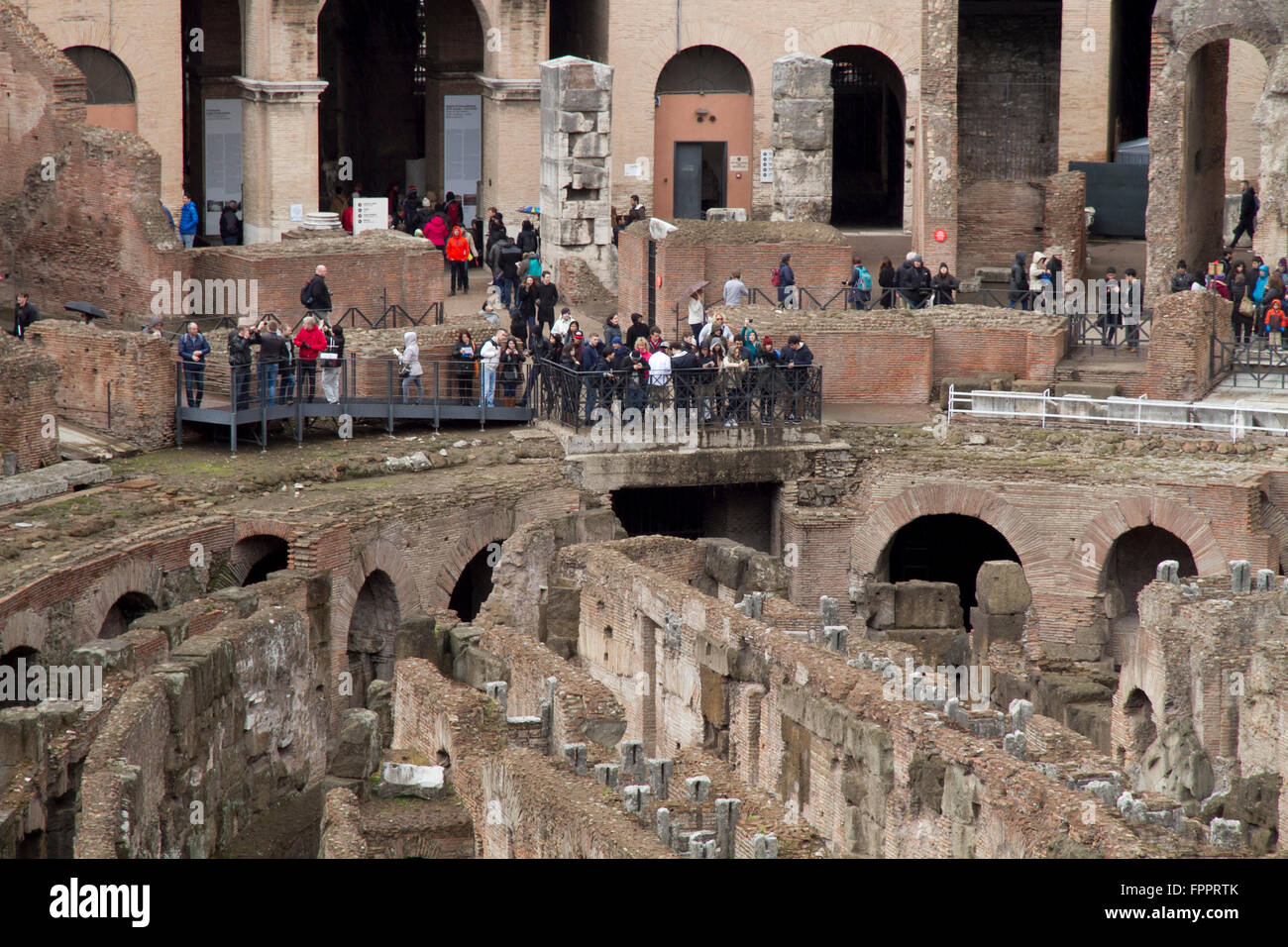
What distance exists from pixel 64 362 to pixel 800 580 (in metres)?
9.04

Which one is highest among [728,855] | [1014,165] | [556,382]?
[1014,165]

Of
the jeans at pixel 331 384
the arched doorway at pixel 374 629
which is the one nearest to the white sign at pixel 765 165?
the jeans at pixel 331 384

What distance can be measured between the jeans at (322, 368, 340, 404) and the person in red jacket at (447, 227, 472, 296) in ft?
21.6

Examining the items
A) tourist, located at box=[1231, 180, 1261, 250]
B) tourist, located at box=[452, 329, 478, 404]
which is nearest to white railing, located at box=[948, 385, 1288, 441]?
tourist, located at box=[452, 329, 478, 404]

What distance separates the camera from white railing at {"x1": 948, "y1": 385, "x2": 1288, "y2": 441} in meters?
32.8

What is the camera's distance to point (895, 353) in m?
35.2

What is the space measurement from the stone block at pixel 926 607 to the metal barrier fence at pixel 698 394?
9.84 ft

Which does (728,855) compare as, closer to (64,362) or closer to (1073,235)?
(64,362)

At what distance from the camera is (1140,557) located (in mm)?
33500

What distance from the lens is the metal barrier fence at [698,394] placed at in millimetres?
32750

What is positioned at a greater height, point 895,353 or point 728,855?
point 895,353

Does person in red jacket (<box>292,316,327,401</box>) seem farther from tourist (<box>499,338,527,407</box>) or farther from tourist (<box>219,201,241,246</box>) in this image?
tourist (<box>219,201,241,246</box>)

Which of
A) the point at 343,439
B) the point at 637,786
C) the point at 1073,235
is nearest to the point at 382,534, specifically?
the point at 343,439

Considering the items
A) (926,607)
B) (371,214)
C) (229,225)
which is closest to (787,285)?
(926,607)
